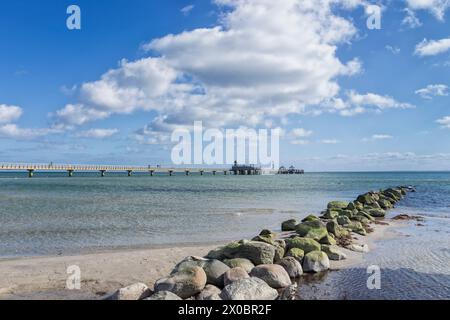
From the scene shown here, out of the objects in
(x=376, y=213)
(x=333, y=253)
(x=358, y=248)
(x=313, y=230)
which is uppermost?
(x=313, y=230)

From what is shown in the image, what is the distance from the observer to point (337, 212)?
2434cm

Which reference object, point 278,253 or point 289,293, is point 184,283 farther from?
point 278,253

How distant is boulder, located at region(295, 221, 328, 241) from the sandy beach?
1.08 metres

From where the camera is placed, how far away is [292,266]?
10.9 m

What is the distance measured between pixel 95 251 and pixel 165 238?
369 cm

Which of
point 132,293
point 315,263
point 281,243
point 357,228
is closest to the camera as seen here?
point 132,293

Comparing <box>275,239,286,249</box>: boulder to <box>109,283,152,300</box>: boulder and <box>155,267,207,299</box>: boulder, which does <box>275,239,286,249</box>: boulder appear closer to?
<box>155,267,207,299</box>: boulder

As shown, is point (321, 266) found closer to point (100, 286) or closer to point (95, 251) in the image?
point (100, 286)

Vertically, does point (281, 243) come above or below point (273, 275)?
above

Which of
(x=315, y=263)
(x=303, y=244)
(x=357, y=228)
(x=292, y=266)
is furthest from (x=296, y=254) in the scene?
(x=357, y=228)

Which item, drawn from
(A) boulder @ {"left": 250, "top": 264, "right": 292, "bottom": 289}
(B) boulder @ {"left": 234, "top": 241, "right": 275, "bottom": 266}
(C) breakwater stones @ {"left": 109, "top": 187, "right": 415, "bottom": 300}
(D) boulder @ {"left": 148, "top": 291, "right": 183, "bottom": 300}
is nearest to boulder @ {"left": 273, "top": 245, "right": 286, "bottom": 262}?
(C) breakwater stones @ {"left": 109, "top": 187, "right": 415, "bottom": 300}

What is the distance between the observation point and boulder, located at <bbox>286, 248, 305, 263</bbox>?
38.7ft

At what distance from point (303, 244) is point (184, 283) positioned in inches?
205
